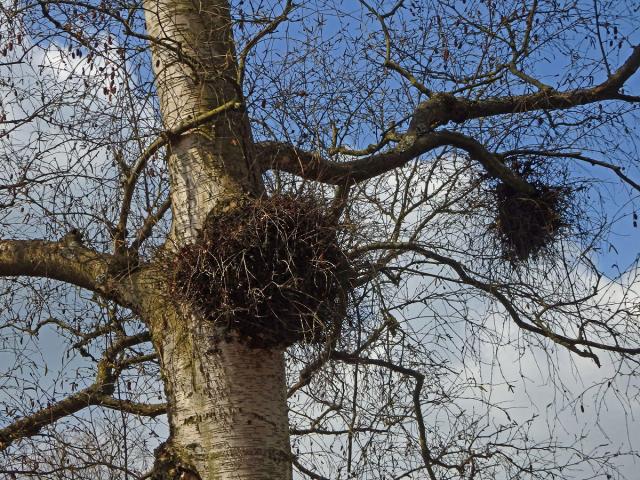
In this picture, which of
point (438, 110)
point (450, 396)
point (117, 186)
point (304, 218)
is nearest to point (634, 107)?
point (438, 110)

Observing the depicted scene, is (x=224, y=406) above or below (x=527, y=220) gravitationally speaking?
below

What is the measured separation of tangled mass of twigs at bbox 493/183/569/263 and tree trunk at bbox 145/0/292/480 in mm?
1810

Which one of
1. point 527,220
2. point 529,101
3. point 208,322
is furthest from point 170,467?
point 529,101

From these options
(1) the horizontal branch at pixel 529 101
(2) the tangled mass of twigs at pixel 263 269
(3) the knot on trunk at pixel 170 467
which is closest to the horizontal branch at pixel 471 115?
(1) the horizontal branch at pixel 529 101

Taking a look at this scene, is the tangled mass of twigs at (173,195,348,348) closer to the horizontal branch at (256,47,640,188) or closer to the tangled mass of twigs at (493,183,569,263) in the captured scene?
the horizontal branch at (256,47,640,188)

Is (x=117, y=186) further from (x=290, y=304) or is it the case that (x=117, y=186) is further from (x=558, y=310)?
(x=558, y=310)

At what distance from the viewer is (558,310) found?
4.59m

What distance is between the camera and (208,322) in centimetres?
340

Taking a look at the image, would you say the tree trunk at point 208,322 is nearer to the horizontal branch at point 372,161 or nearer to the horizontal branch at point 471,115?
the horizontal branch at point 372,161

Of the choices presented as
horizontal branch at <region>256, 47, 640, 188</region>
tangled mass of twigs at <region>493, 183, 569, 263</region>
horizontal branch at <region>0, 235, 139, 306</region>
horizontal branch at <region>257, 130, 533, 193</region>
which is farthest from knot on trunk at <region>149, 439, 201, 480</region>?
tangled mass of twigs at <region>493, 183, 569, 263</region>

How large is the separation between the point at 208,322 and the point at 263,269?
0.96ft

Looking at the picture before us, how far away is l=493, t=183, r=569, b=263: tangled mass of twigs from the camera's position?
4.98 metres

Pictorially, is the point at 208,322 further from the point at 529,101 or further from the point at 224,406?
the point at 529,101

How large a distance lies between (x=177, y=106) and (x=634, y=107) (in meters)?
2.64
